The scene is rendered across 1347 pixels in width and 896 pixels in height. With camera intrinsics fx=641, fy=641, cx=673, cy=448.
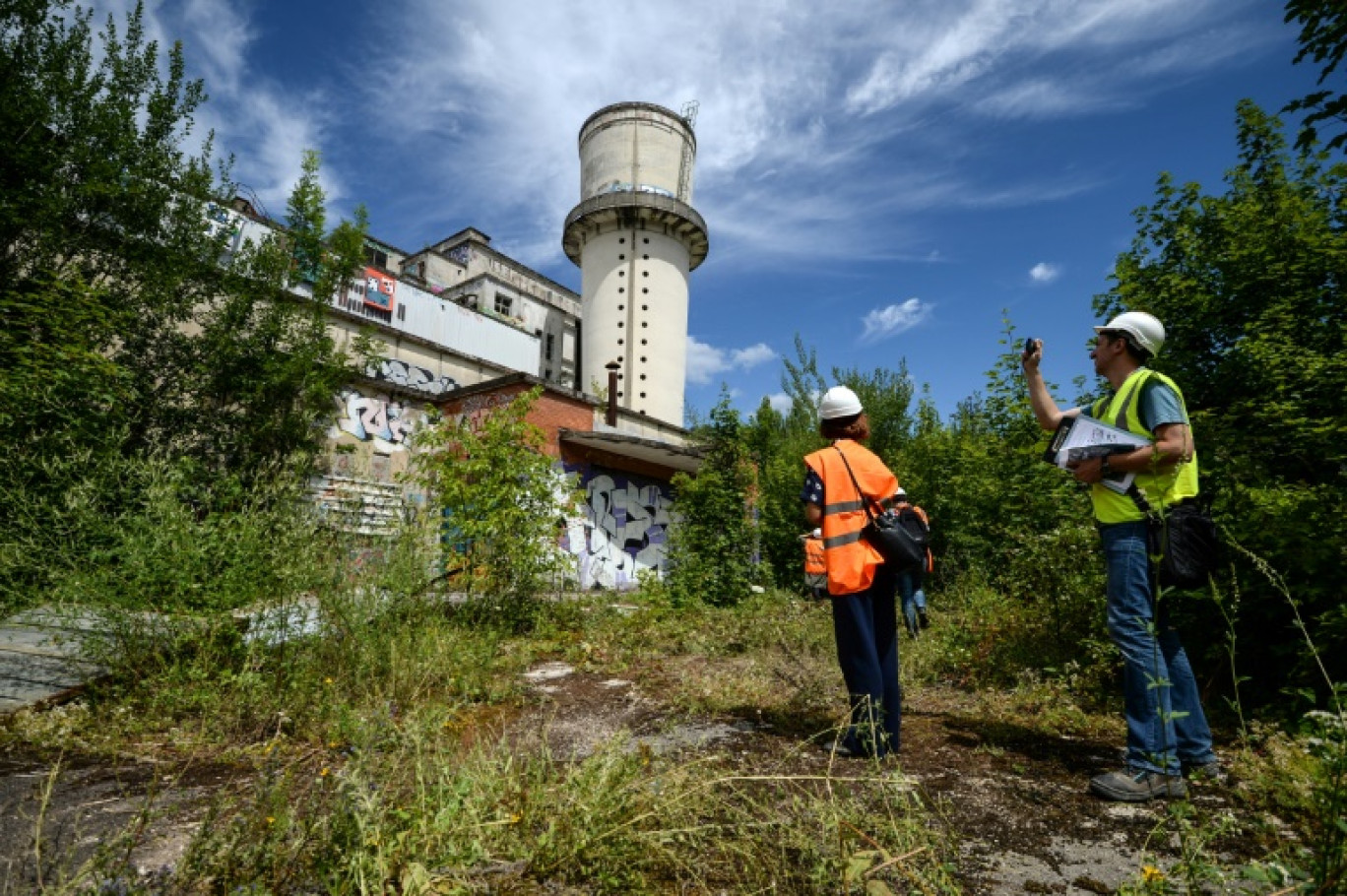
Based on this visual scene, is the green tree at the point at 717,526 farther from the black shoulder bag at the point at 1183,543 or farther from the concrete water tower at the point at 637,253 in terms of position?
the concrete water tower at the point at 637,253

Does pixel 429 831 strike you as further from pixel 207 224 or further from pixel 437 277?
pixel 437 277

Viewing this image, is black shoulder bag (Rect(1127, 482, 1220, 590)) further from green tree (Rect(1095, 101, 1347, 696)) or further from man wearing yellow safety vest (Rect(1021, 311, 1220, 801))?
green tree (Rect(1095, 101, 1347, 696))

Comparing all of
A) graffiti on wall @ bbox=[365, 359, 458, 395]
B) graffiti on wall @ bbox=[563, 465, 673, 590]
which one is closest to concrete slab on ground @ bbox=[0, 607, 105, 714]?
graffiti on wall @ bbox=[563, 465, 673, 590]

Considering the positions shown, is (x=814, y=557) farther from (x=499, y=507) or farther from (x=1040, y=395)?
(x=499, y=507)

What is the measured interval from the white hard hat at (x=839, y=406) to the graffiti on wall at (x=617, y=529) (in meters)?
9.13

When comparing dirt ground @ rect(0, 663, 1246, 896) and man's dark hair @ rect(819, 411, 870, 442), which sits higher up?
man's dark hair @ rect(819, 411, 870, 442)

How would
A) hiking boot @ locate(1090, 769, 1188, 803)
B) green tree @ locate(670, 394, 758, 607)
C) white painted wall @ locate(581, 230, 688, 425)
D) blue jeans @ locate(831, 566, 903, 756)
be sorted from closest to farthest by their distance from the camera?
hiking boot @ locate(1090, 769, 1188, 803), blue jeans @ locate(831, 566, 903, 756), green tree @ locate(670, 394, 758, 607), white painted wall @ locate(581, 230, 688, 425)

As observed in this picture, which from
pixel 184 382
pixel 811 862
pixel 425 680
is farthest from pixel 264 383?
pixel 811 862

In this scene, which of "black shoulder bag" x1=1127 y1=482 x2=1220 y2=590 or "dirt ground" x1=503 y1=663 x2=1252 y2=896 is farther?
"black shoulder bag" x1=1127 y1=482 x2=1220 y2=590

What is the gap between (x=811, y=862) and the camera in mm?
1828

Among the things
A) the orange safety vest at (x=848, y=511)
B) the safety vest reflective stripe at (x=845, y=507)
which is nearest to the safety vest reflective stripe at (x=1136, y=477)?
the orange safety vest at (x=848, y=511)

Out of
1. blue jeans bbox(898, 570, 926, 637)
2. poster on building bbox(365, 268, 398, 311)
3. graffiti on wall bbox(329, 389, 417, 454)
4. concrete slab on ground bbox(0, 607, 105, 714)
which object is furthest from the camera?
poster on building bbox(365, 268, 398, 311)

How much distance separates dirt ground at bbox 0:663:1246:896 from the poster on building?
17.7 m

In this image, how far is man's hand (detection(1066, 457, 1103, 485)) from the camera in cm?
270
